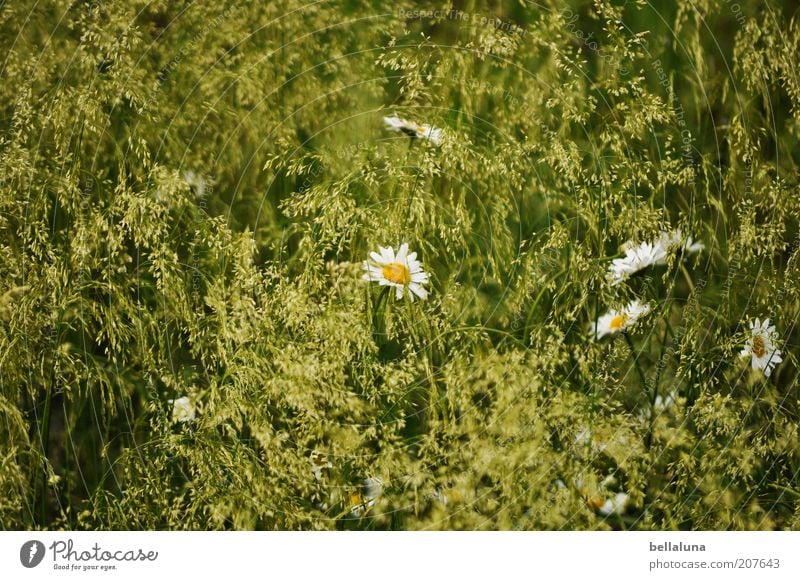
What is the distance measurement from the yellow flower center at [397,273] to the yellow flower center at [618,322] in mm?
322

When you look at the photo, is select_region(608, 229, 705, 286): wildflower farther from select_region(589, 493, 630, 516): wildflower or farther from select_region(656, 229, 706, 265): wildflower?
select_region(589, 493, 630, 516): wildflower

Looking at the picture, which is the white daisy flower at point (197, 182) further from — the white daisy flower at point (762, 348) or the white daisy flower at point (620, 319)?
the white daisy flower at point (762, 348)

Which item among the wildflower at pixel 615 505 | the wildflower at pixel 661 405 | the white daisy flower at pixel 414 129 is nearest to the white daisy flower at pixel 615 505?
the wildflower at pixel 615 505

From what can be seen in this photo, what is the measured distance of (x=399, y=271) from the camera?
117 cm

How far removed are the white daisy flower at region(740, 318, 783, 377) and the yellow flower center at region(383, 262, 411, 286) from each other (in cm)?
55

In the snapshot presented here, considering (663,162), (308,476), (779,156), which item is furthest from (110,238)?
(779,156)

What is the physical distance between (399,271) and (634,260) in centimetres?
37

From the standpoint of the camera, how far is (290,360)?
116cm

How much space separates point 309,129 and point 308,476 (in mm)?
532

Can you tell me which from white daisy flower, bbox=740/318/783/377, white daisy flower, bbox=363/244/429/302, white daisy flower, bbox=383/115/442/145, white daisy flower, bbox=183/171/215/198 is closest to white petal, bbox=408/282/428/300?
white daisy flower, bbox=363/244/429/302

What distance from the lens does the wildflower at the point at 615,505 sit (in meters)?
1.18

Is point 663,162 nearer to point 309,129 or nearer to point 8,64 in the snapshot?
point 309,129

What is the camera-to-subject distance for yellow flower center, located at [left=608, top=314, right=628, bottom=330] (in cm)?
118

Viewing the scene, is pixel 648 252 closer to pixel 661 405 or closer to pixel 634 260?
pixel 634 260
